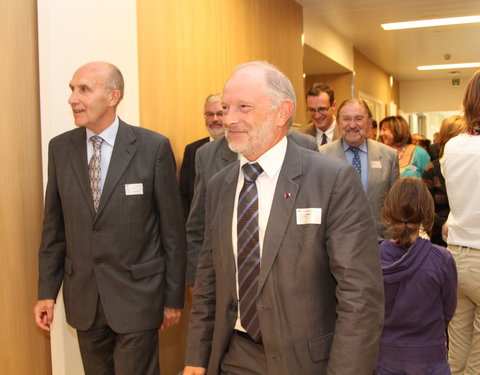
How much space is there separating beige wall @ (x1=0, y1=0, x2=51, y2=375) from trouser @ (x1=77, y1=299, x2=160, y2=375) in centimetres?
44

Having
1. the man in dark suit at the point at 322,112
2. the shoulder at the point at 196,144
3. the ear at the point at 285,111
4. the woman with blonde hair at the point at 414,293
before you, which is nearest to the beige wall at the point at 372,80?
the man in dark suit at the point at 322,112

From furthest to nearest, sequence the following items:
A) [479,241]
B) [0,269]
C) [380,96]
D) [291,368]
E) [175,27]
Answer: [380,96] → [175,27] → [479,241] → [0,269] → [291,368]

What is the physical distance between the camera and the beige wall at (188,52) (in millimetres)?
4047

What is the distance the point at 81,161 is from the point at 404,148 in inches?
162

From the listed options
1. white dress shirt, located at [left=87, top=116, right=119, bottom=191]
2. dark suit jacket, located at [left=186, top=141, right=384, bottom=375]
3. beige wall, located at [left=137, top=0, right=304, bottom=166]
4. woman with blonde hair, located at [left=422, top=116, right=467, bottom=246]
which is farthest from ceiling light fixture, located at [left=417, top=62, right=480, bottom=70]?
dark suit jacket, located at [left=186, top=141, right=384, bottom=375]

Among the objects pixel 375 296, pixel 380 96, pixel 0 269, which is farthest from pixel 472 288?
pixel 380 96

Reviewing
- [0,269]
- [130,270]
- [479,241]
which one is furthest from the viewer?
[479,241]

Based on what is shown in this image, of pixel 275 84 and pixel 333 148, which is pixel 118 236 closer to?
pixel 275 84

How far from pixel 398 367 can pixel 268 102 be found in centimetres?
157

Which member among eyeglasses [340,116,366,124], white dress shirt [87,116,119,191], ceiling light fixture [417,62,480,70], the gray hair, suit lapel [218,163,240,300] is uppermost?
ceiling light fixture [417,62,480,70]

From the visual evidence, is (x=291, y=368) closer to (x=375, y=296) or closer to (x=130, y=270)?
(x=375, y=296)

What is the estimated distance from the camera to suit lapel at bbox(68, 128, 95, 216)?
265 cm

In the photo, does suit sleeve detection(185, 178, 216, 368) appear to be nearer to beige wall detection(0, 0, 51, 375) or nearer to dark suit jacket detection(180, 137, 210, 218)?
beige wall detection(0, 0, 51, 375)

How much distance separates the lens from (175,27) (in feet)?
14.4
